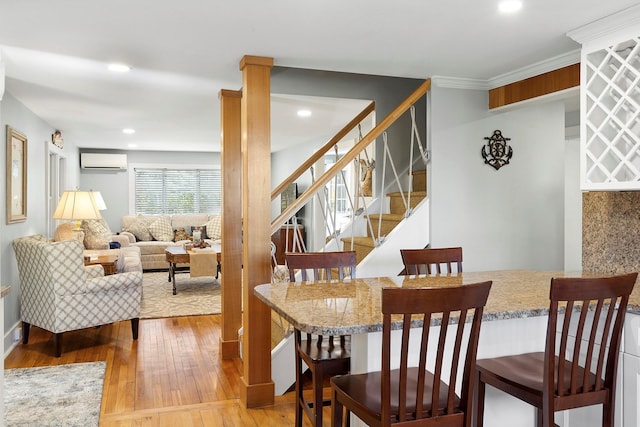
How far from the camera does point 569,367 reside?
205 centimetres

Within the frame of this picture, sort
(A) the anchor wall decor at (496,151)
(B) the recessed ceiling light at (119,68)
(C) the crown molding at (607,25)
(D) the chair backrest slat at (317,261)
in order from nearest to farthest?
1. (C) the crown molding at (607,25)
2. (D) the chair backrest slat at (317,261)
3. (B) the recessed ceiling light at (119,68)
4. (A) the anchor wall decor at (496,151)

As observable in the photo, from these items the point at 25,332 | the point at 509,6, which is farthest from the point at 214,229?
the point at 509,6

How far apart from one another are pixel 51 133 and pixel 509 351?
658 cm

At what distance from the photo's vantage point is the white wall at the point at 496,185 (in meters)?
3.99

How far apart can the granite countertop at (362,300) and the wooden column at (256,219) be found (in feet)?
2.92

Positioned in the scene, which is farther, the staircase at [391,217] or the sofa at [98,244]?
the sofa at [98,244]

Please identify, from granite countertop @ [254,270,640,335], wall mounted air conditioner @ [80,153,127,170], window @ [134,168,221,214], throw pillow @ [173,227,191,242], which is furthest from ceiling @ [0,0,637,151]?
window @ [134,168,221,214]

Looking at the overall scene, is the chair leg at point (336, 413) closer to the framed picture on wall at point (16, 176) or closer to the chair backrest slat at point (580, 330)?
the chair backrest slat at point (580, 330)

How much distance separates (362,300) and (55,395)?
2554mm

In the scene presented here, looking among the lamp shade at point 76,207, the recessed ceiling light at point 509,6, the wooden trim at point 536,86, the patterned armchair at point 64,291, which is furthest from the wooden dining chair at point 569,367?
the lamp shade at point 76,207

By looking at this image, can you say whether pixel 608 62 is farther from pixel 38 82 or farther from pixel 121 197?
pixel 121 197

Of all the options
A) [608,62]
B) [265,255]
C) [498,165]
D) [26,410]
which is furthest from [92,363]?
[608,62]

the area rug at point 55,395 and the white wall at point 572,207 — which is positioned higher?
the white wall at point 572,207

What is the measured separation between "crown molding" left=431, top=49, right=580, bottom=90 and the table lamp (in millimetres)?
3771
